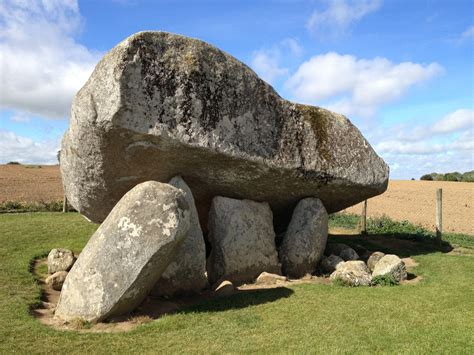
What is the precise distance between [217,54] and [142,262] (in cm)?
550

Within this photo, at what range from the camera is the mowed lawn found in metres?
7.78

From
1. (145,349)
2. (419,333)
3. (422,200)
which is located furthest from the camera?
(422,200)

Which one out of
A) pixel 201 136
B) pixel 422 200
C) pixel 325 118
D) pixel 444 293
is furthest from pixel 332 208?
pixel 422 200

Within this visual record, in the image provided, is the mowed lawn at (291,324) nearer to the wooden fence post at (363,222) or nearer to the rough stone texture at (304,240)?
the rough stone texture at (304,240)

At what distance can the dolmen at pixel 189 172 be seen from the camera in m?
9.17

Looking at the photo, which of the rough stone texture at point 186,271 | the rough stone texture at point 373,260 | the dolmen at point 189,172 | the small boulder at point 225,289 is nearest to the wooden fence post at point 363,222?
the dolmen at point 189,172

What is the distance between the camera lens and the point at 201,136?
11055mm

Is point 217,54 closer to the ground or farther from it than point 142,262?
farther from it

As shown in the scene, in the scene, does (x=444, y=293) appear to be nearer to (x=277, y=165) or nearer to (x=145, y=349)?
(x=277, y=165)

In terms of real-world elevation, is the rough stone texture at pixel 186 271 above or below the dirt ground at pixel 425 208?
below

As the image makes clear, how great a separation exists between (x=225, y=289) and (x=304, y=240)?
349cm

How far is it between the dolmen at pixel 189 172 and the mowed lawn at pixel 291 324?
38.2 inches

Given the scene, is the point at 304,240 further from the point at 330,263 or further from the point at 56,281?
the point at 56,281

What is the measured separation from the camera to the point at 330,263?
45.8 ft
